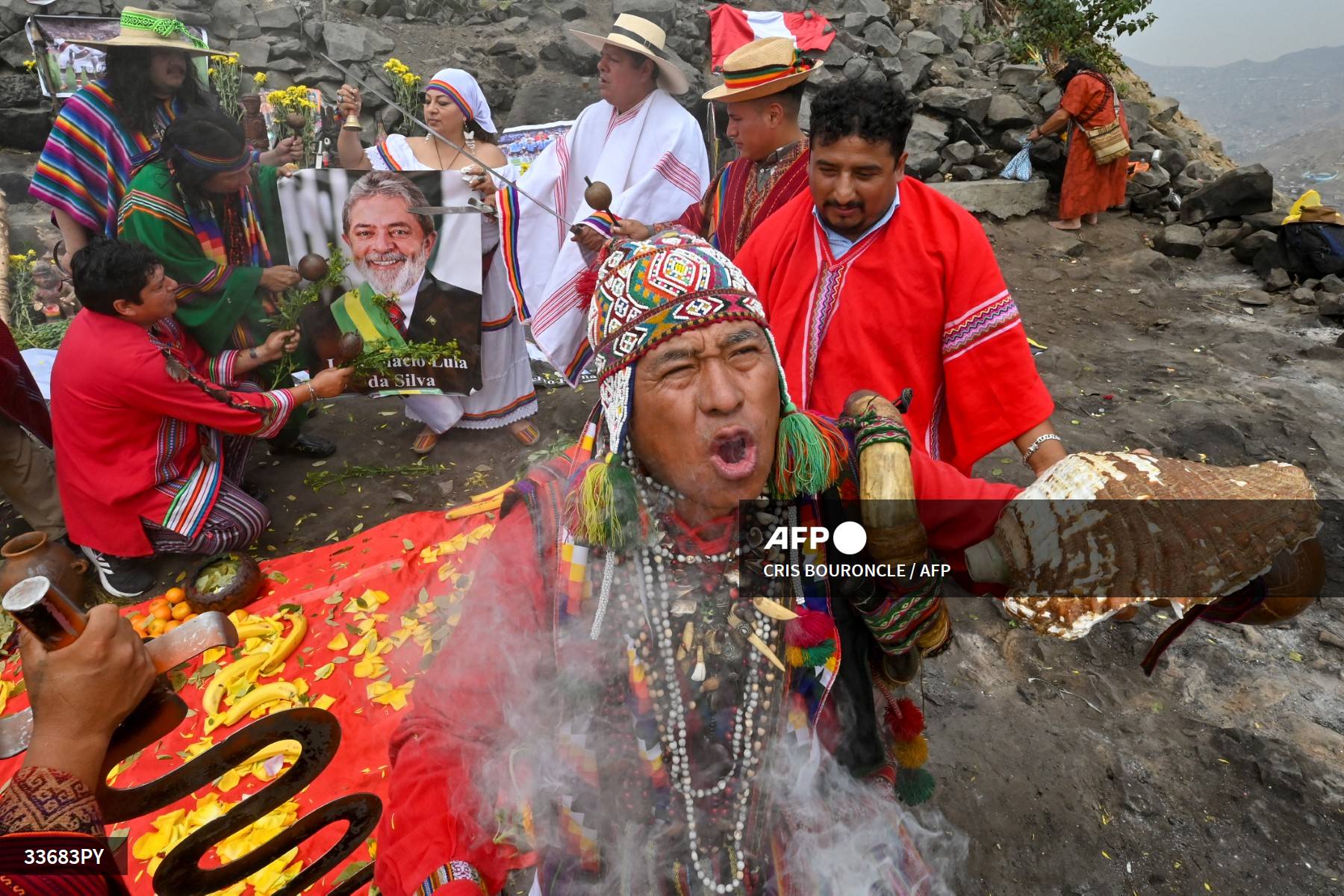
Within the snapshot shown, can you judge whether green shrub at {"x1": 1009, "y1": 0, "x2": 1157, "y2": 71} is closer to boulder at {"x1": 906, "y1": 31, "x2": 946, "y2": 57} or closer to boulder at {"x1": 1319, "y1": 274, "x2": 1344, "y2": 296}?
boulder at {"x1": 906, "y1": 31, "x2": 946, "y2": 57}

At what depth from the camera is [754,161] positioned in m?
3.96

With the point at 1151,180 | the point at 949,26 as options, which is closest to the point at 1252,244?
the point at 1151,180

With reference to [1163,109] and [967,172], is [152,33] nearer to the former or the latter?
[967,172]

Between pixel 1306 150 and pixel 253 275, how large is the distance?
1817 inches

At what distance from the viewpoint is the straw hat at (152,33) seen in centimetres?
469

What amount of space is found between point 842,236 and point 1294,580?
6.62 ft

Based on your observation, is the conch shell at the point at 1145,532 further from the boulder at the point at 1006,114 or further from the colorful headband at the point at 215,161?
the boulder at the point at 1006,114

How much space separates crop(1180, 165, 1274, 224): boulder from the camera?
9484mm

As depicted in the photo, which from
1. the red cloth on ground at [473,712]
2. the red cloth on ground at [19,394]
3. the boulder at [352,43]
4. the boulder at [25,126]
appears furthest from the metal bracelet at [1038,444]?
the boulder at [25,126]

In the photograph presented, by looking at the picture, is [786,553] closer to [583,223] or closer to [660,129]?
[583,223]

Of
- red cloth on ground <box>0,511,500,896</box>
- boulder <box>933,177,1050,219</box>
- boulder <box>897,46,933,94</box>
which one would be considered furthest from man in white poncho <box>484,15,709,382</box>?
boulder <box>897,46,933,94</box>

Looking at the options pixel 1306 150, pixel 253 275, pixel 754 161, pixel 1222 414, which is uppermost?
pixel 754 161

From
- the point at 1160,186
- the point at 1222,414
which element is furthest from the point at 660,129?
the point at 1160,186

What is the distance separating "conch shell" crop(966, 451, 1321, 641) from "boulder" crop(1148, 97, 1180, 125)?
600 inches
